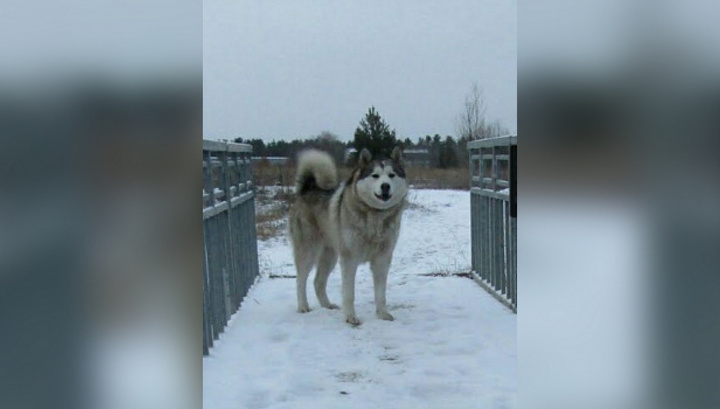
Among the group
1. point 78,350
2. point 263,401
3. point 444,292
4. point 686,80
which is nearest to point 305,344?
point 263,401

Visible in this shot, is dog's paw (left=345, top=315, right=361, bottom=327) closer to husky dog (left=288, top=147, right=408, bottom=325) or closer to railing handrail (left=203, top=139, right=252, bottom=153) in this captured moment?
husky dog (left=288, top=147, right=408, bottom=325)

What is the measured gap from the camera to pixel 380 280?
129 inches

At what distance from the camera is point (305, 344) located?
2684 mm

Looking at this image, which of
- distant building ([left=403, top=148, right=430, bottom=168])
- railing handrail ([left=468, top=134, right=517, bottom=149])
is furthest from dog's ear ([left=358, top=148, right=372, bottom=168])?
railing handrail ([left=468, top=134, right=517, bottom=149])

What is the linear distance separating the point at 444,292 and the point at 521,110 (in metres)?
3.21

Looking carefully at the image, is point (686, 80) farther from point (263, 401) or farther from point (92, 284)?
point (263, 401)

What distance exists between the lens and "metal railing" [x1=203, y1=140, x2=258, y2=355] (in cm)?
250

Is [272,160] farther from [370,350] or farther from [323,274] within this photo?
[370,350]

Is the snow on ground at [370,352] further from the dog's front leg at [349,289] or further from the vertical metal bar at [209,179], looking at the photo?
the vertical metal bar at [209,179]

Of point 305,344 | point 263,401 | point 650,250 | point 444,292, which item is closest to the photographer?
point 650,250

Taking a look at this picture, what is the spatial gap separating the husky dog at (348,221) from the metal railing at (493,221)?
0.48 m

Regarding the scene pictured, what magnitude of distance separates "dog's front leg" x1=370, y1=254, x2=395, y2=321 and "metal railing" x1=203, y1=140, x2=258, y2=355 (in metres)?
0.74

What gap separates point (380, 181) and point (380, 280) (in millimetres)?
526

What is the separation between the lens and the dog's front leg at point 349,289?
3.14m
